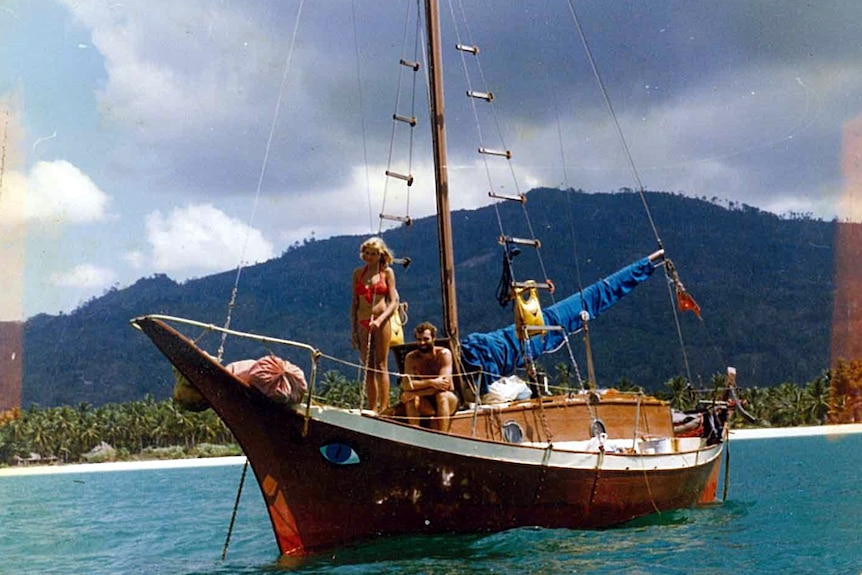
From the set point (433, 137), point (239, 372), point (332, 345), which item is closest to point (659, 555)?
point (239, 372)

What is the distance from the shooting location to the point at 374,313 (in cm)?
1294

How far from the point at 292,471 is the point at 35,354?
170m

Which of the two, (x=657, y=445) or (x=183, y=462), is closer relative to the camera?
(x=657, y=445)

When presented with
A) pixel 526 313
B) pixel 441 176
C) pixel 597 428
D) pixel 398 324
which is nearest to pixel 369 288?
pixel 398 324

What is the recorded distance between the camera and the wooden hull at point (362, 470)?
11531 mm

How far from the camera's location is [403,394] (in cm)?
1294

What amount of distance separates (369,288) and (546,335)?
14.6ft

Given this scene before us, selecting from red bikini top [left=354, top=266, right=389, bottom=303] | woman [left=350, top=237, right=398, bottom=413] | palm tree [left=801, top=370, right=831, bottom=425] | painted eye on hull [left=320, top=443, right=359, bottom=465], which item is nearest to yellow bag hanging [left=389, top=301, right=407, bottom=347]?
woman [left=350, top=237, right=398, bottom=413]

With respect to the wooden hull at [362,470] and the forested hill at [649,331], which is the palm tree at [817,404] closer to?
the forested hill at [649,331]

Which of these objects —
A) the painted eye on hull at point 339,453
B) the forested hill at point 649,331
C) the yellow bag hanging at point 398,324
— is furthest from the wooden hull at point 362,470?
the forested hill at point 649,331

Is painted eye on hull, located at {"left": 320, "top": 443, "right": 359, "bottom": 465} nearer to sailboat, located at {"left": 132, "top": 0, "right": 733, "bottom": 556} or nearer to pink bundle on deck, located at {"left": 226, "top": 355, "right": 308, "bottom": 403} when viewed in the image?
sailboat, located at {"left": 132, "top": 0, "right": 733, "bottom": 556}

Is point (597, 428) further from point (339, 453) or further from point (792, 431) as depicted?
point (792, 431)

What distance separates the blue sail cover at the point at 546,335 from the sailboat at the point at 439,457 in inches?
2.1

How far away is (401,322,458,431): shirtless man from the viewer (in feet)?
41.2
